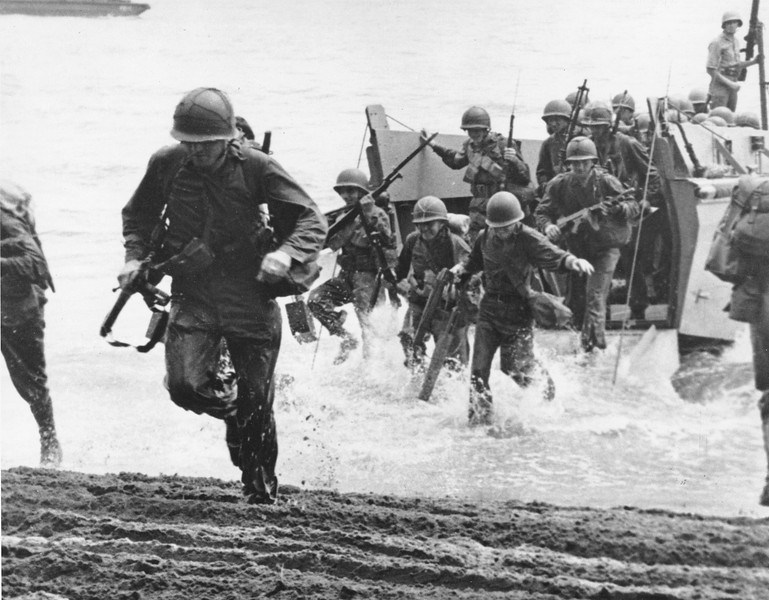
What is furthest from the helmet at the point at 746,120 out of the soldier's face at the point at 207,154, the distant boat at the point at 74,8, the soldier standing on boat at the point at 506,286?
the soldier's face at the point at 207,154

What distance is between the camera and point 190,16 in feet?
23.4

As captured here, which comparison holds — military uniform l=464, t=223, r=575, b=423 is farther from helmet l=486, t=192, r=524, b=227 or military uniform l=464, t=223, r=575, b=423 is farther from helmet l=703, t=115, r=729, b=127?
helmet l=703, t=115, r=729, b=127

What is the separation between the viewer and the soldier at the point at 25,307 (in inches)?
276

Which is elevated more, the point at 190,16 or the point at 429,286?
the point at 190,16

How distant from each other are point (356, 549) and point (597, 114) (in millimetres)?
5384

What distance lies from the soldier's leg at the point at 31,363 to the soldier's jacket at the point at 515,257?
112 inches

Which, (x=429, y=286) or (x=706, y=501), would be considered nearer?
(x=706, y=501)

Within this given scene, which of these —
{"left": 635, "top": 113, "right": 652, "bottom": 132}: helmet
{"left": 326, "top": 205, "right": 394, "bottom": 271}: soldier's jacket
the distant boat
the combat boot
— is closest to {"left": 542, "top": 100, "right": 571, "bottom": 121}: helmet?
{"left": 635, "top": 113, "right": 652, "bottom": 132}: helmet

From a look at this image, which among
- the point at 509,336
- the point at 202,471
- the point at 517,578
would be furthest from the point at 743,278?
the point at 202,471

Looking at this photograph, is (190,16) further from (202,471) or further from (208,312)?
(202,471)

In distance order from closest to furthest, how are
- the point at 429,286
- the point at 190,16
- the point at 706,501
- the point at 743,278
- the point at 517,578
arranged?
1. the point at 517,578
2. the point at 743,278
3. the point at 706,501
4. the point at 190,16
5. the point at 429,286

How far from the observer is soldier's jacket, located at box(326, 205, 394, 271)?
31.2ft

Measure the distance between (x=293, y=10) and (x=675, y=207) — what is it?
8.83 ft

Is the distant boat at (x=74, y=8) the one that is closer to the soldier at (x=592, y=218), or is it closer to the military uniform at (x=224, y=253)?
the military uniform at (x=224, y=253)
